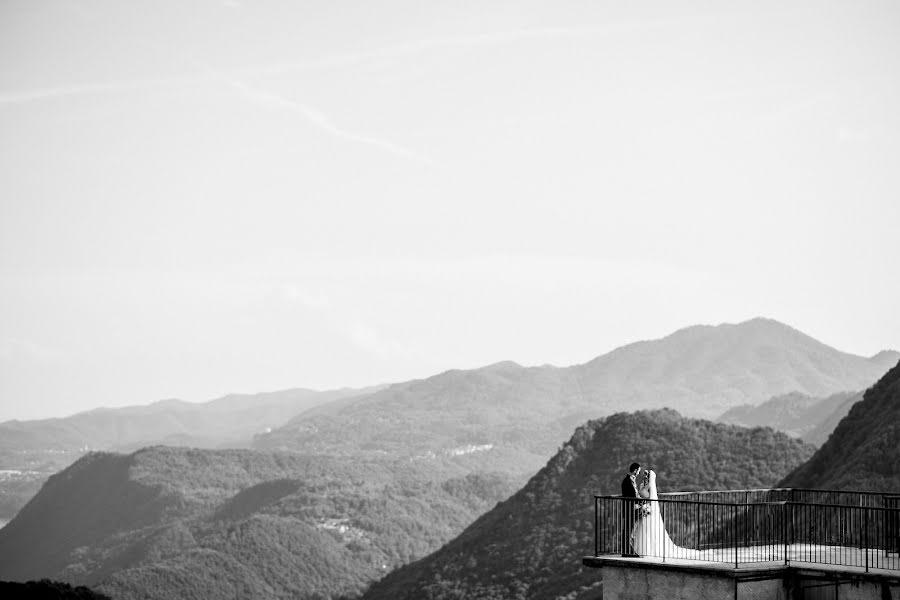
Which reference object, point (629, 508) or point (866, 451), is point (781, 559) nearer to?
point (629, 508)

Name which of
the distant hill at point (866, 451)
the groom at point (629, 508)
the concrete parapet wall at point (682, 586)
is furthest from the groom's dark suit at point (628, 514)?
the distant hill at point (866, 451)

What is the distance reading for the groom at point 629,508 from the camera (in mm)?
29109

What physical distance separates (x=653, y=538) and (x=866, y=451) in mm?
77359

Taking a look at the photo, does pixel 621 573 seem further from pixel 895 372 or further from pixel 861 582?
pixel 895 372

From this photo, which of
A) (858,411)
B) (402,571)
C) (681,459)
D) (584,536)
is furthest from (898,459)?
(402,571)

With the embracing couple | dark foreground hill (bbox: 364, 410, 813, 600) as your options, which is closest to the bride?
the embracing couple

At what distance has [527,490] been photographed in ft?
563

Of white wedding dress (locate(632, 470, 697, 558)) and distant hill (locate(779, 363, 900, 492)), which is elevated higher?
distant hill (locate(779, 363, 900, 492))

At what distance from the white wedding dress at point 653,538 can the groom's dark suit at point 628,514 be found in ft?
0.78

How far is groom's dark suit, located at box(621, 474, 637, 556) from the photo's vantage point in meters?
29.1

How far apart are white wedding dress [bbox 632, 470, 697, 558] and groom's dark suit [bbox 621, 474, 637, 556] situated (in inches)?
9.3

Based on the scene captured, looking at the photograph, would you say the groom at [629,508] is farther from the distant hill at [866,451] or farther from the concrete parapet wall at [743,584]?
the distant hill at [866,451]

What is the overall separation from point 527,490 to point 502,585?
80.6ft

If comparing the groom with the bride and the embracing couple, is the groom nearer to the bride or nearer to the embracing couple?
the embracing couple
